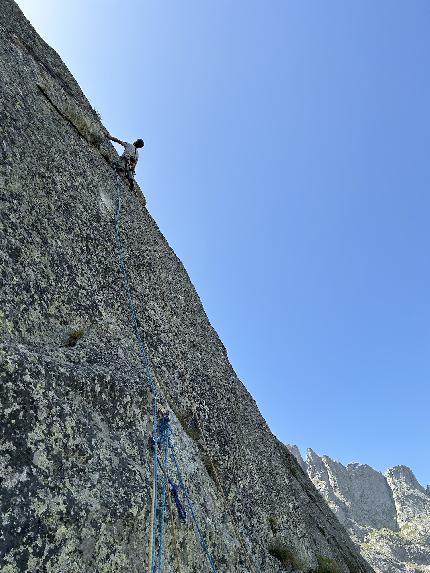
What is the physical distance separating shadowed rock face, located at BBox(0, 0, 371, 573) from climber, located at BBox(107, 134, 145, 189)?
59 cm

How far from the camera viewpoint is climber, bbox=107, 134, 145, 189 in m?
14.3

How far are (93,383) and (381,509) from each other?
169965 millimetres

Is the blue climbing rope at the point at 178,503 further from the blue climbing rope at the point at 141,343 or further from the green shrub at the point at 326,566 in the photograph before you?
the green shrub at the point at 326,566

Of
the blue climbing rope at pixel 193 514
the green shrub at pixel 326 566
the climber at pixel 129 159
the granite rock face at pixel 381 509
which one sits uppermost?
the granite rock face at pixel 381 509

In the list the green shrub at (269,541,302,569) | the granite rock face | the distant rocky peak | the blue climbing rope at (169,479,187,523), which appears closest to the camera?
the blue climbing rope at (169,479,187,523)

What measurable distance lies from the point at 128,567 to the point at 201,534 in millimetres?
1732

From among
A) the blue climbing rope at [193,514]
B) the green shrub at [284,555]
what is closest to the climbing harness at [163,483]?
the blue climbing rope at [193,514]

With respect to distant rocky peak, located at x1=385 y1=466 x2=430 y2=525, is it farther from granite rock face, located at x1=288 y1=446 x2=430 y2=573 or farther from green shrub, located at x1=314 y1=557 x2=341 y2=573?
A: green shrub, located at x1=314 y1=557 x2=341 y2=573

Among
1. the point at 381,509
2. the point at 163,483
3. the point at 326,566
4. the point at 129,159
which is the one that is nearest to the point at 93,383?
the point at 163,483

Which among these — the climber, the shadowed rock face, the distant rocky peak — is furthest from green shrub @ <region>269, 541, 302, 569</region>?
the distant rocky peak

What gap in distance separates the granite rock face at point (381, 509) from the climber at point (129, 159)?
4884 inches

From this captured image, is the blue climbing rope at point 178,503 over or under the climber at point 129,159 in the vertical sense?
under

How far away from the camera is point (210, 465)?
7840mm

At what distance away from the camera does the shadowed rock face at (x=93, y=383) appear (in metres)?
4.58
